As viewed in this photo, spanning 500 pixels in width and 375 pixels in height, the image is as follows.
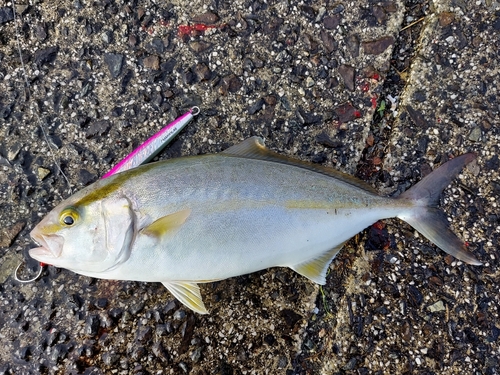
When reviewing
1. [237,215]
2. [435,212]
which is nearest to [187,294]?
[237,215]

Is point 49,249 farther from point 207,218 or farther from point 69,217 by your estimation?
point 207,218

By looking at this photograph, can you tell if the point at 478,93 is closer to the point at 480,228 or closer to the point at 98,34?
the point at 480,228

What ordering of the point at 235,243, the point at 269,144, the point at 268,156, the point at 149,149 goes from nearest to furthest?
1. the point at 235,243
2. the point at 268,156
3. the point at 149,149
4. the point at 269,144

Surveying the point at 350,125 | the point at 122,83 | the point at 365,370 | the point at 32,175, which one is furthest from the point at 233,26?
the point at 365,370

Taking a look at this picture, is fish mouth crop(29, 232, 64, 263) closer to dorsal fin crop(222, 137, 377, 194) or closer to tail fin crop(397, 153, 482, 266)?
dorsal fin crop(222, 137, 377, 194)

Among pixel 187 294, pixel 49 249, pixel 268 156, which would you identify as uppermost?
pixel 268 156

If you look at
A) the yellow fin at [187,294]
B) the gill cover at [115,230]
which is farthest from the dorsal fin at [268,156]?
the yellow fin at [187,294]

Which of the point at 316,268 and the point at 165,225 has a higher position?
the point at 165,225
